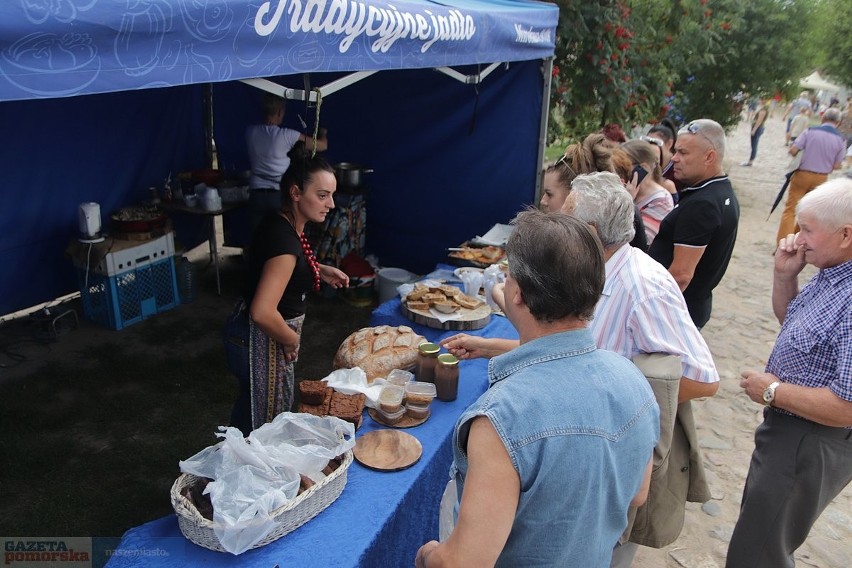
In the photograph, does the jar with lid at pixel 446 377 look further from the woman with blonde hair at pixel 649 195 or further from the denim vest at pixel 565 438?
the woman with blonde hair at pixel 649 195

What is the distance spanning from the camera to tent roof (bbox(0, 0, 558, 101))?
1487 mm

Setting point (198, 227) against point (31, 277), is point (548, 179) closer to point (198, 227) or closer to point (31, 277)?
point (31, 277)

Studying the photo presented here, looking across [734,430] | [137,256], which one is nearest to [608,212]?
[734,430]

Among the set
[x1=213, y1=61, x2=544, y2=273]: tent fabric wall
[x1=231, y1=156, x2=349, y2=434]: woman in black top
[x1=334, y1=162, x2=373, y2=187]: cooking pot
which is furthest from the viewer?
[x1=334, y1=162, x2=373, y2=187]: cooking pot

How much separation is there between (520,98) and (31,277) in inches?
188

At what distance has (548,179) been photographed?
9.68 ft

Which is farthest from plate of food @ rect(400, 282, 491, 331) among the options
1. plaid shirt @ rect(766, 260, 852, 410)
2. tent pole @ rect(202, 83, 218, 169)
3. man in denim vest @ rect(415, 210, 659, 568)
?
tent pole @ rect(202, 83, 218, 169)

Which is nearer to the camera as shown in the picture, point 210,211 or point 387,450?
point 387,450

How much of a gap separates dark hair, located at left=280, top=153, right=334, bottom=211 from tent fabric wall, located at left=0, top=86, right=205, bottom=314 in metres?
3.43

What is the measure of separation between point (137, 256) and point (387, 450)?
402 cm

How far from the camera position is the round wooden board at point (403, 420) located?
7.93ft

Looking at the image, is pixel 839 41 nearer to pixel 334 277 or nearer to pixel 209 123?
pixel 209 123

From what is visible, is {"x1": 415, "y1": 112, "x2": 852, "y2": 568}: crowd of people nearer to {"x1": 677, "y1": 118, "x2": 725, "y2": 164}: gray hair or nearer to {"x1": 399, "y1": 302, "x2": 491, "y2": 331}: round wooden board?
{"x1": 677, "y1": 118, "x2": 725, "y2": 164}: gray hair

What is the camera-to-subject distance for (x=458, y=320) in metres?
3.40
